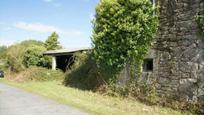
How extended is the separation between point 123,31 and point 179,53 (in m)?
3.64

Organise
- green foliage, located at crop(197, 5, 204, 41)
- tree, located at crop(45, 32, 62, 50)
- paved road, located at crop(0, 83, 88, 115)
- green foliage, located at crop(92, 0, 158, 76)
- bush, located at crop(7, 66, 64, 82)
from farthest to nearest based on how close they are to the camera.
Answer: tree, located at crop(45, 32, 62, 50) < bush, located at crop(7, 66, 64, 82) < green foliage, located at crop(92, 0, 158, 76) < green foliage, located at crop(197, 5, 204, 41) < paved road, located at crop(0, 83, 88, 115)

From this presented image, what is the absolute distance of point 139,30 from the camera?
1430 cm

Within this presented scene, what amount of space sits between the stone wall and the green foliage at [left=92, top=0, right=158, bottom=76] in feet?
2.45

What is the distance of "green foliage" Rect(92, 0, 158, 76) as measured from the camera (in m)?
14.3

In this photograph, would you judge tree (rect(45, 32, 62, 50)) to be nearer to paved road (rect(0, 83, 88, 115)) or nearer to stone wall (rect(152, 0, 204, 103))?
paved road (rect(0, 83, 88, 115))

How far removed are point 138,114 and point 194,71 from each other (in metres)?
3.08

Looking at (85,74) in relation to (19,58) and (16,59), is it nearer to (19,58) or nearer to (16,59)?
(19,58)

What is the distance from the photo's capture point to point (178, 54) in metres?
12.5

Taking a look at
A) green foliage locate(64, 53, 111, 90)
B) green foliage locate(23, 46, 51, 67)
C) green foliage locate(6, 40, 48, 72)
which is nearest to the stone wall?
green foliage locate(64, 53, 111, 90)

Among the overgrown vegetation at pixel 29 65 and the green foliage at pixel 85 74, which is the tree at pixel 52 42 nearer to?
the overgrown vegetation at pixel 29 65

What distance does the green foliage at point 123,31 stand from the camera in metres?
14.3

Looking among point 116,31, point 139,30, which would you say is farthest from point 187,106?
point 116,31

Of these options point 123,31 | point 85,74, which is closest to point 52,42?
point 85,74

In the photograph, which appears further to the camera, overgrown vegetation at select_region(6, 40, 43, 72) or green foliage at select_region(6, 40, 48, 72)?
overgrown vegetation at select_region(6, 40, 43, 72)
